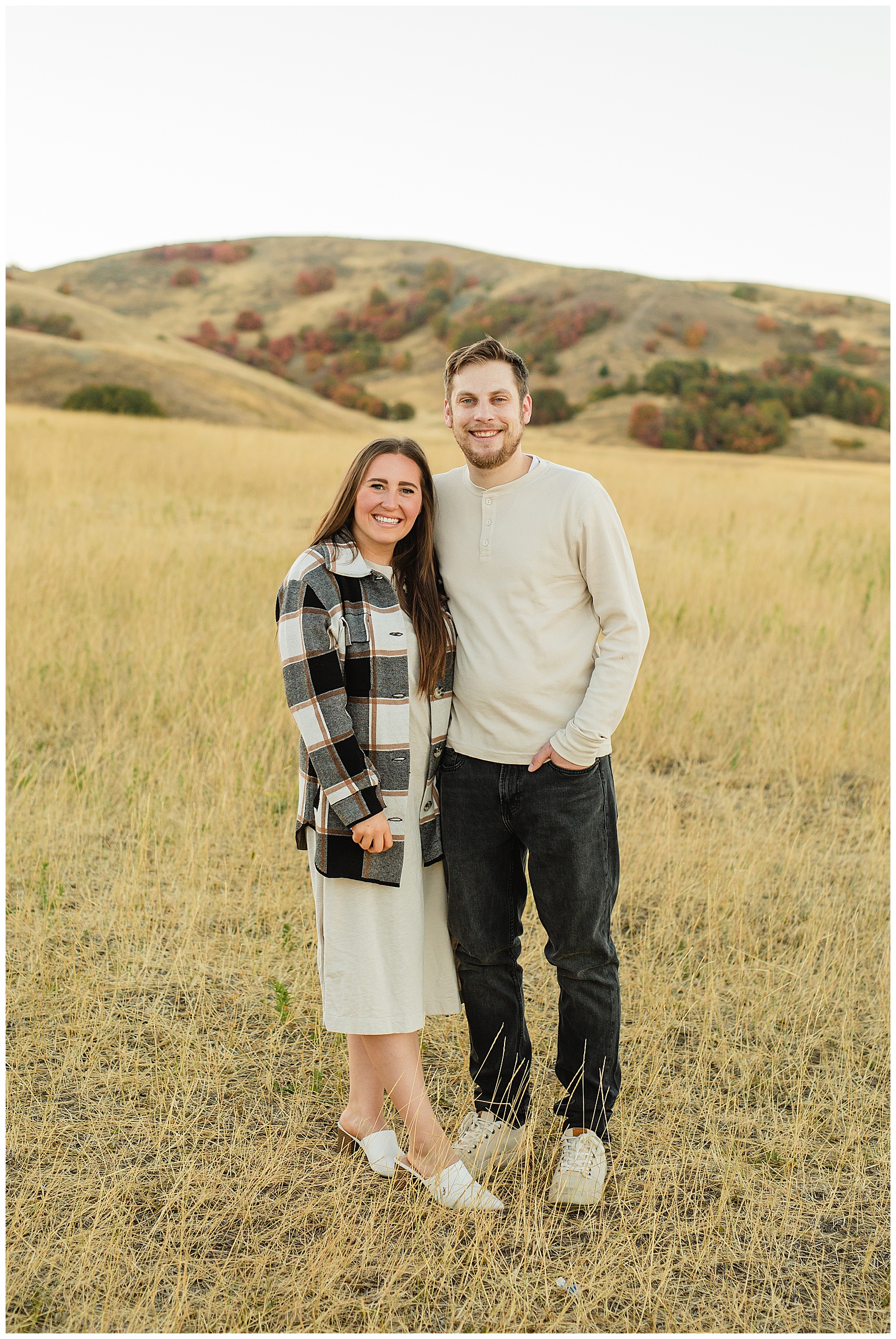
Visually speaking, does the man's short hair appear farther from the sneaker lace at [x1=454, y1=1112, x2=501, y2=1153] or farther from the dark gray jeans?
the sneaker lace at [x1=454, y1=1112, x2=501, y2=1153]

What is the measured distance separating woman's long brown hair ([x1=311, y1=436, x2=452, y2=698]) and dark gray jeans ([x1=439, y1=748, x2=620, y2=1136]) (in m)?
0.34

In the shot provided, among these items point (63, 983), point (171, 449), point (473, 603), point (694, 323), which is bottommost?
point (63, 983)

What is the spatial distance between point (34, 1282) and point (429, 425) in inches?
1552

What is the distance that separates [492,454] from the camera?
8.17 ft

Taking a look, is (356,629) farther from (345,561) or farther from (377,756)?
(377,756)

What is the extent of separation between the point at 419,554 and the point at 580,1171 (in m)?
1.85

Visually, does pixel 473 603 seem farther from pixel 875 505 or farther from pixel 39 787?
pixel 875 505

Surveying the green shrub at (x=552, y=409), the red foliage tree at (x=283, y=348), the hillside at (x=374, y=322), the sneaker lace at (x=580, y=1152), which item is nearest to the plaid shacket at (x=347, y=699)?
the sneaker lace at (x=580, y=1152)

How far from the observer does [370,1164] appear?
2.66 m

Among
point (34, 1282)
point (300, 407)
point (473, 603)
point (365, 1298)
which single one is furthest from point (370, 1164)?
point (300, 407)

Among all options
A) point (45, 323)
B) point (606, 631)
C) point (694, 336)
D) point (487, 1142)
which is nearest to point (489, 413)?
point (606, 631)

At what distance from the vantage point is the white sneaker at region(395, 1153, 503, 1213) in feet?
8.18

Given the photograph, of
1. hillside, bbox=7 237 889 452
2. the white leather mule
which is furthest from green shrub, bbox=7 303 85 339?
the white leather mule

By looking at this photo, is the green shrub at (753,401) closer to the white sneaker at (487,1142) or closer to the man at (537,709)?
the man at (537,709)
